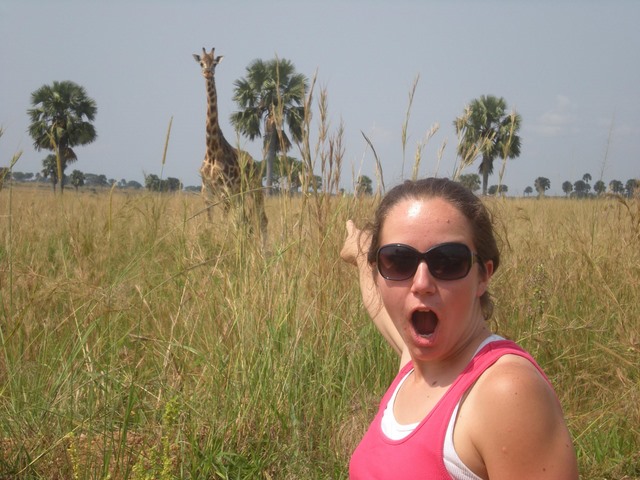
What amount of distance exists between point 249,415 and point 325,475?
31 cm

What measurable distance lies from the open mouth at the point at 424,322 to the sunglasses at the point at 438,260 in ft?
0.26

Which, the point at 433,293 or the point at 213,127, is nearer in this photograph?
the point at 433,293

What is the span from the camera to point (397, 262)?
4.31ft

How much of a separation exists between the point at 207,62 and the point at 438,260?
9209 mm

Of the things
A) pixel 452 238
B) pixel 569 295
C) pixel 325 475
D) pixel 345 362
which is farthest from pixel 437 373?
pixel 569 295

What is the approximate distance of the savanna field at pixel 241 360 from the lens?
78.1 inches

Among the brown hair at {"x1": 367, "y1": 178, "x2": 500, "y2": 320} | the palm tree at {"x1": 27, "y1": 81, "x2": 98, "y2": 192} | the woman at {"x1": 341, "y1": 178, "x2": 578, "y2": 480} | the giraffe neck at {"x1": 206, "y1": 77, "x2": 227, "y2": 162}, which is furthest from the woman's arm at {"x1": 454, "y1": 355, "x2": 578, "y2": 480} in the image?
the palm tree at {"x1": 27, "y1": 81, "x2": 98, "y2": 192}

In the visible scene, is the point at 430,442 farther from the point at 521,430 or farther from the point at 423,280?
the point at 423,280

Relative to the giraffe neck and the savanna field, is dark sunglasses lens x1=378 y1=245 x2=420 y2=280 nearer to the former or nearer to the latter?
the savanna field

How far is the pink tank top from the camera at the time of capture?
1.15 m

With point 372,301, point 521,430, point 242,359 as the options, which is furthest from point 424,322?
point 242,359

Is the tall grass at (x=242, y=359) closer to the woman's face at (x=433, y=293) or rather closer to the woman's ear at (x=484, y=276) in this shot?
the woman's ear at (x=484, y=276)

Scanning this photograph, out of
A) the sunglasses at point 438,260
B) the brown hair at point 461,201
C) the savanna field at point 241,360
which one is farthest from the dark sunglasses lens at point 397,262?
the savanna field at point 241,360

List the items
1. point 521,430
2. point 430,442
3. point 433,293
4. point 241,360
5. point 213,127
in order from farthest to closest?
point 213,127
point 241,360
point 433,293
point 430,442
point 521,430
